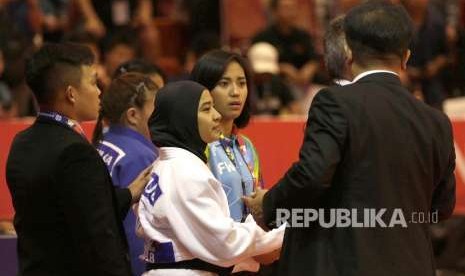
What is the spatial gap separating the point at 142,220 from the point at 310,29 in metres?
6.76

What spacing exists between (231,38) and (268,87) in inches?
68.4

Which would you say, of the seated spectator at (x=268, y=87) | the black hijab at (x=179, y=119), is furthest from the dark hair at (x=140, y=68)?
the seated spectator at (x=268, y=87)

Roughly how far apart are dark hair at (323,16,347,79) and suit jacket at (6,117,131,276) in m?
1.12

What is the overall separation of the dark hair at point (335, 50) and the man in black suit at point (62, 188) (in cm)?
107

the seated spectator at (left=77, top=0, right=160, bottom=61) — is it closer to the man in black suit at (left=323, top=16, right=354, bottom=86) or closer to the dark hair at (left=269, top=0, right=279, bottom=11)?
the dark hair at (left=269, top=0, right=279, bottom=11)

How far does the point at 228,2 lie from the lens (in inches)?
443

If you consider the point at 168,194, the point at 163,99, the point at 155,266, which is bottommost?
the point at 155,266

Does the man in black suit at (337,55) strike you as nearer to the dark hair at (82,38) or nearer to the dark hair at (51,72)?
the dark hair at (51,72)

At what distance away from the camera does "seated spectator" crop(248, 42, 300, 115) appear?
375 inches

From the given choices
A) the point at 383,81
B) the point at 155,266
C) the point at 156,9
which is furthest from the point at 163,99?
the point at 156,9

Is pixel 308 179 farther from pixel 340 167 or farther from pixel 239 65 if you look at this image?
pixel 239 65

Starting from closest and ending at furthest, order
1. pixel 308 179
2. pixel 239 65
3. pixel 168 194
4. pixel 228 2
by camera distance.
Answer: pixel 308 179, pixel 168 194, pixel 239 65, pixel 228 2

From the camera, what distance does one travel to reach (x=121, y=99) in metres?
5.77

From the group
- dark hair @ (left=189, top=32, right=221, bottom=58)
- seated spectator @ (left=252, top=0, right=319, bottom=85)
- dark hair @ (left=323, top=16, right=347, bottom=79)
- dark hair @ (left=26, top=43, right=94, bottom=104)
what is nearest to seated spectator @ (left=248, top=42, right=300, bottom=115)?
seated spectator @ (left=252, top=0, right=319, bottom=85)
